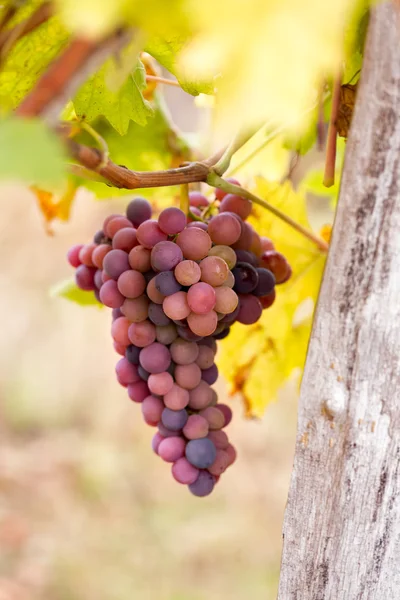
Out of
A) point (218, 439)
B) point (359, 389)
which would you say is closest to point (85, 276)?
point (218, 439)

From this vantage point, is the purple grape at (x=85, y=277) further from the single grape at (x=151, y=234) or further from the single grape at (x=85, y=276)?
the single grape at (x=151, y=234)

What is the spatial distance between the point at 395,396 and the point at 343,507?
0.09 meters

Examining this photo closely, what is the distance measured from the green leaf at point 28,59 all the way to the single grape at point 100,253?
0.14 metres

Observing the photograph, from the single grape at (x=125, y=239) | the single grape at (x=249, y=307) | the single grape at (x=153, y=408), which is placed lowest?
the single grape at (x=153, y=408)

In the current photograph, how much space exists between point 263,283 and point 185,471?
184 mm

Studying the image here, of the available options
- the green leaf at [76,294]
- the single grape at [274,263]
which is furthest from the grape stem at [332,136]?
the green leaf at [76,294]

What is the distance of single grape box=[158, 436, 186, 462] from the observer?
1.82 ft

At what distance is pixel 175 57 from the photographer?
497 mm

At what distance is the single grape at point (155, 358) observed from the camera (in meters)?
0.53

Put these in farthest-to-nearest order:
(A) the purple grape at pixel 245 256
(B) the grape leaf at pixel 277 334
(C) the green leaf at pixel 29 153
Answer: (B) the grape leaf at pixel 277 334 → (A) the purple grape at pixel 245 256 → (C) the green leaf at pixel 29 153

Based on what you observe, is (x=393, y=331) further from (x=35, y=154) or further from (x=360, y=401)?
(x=35, y=154)

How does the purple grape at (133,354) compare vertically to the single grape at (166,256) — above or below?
below

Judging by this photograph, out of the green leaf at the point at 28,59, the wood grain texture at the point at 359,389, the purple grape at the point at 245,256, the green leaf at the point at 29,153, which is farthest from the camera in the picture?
the purple grape at the point at 245,256

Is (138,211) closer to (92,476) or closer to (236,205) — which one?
(236,205)
